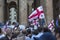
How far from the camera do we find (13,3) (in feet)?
99.0

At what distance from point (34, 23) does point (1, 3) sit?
1451 cm

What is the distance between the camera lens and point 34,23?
1396 cm

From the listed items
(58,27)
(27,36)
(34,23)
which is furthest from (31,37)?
(34,23)

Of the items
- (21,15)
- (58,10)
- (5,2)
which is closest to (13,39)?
(21,15)

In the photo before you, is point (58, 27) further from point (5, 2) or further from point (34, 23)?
point (5, 2)

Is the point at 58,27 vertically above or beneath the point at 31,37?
above

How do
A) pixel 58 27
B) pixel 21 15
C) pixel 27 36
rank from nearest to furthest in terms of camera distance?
pixel 58 27 < pixel 27 36 < pixel 21 15

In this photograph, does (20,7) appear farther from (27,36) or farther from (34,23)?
(27,36)

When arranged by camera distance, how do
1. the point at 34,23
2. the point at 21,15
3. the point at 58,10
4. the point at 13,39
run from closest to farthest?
the point at 13,39 → the point at 34,23 → the point at 21,15 → the point at 58,10

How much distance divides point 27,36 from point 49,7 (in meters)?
19.2

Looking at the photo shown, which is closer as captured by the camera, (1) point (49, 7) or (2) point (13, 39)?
(2) point (13, 39)

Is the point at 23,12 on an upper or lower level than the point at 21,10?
lower

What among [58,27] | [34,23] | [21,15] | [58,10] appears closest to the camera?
[58,27]

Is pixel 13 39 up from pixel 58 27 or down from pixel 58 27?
down
